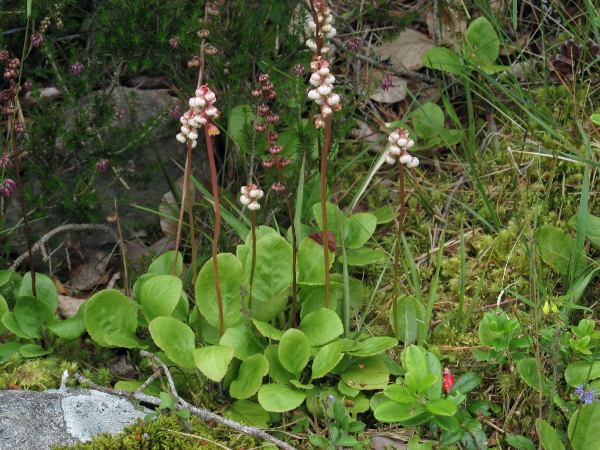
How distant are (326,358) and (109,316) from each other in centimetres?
89

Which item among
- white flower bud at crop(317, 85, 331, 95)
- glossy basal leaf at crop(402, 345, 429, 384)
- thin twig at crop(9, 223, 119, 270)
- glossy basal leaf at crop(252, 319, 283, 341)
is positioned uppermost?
white flower bud at crop(317, 85, 331, 95)

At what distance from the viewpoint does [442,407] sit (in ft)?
6.22

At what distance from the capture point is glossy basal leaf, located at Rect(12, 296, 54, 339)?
2.47 metres

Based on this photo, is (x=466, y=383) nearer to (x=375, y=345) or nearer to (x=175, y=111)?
(x=375, y=345)

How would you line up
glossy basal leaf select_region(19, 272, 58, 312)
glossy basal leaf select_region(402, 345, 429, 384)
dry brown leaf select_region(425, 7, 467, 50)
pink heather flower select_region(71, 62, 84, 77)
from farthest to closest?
dry brown leaf select_region(425, 7, 467, 50) < pink heather flower select_region(71, 62, 84, 77) < glossy basal leaf select_region(19, 272, 58, 312) < glossy basal leaf select_region(402, 345, 429, 384)

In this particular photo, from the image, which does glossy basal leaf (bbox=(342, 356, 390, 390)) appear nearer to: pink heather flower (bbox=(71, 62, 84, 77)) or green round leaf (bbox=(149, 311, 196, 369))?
green round leaf (bbox=(149, 311, 196, 369))

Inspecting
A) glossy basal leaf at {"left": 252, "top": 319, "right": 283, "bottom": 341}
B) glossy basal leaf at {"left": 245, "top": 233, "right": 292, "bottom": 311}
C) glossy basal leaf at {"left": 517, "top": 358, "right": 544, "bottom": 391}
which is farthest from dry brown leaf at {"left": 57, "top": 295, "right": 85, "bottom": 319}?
glossy basal leaf at {"left": 517, "top": 358, "right": 544, "bottom": 391}

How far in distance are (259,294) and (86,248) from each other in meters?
1.32

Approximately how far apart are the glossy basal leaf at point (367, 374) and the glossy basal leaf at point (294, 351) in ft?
0.64

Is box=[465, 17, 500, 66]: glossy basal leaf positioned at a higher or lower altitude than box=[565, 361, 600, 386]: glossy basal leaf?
higher

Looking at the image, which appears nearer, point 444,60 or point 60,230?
point 60,230

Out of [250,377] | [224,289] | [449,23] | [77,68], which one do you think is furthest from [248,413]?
[449,23]

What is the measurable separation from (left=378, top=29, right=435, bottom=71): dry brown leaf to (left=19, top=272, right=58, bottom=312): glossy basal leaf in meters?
2.41

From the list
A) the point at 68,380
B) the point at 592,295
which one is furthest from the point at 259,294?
the point at 592,295
